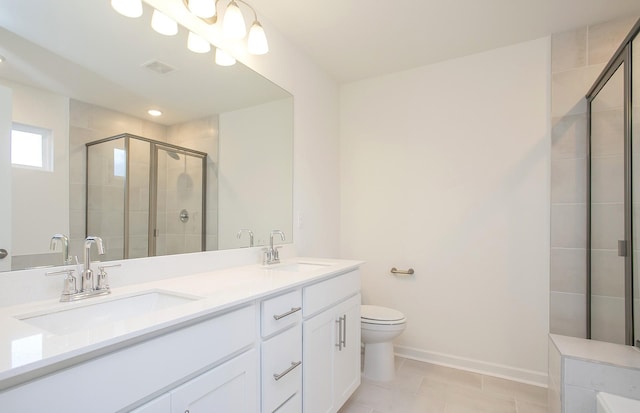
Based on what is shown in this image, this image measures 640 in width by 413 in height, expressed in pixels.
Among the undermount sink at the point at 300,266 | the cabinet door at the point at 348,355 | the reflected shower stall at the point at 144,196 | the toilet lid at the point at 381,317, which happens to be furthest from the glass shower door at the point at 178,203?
the toilet lid at the point at 381,317

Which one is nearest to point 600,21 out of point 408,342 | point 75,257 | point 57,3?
point 408,342

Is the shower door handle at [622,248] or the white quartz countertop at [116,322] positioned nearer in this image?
the white quartz countertop at [116,322]

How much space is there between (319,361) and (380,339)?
771 millimetres

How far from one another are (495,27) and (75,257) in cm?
265

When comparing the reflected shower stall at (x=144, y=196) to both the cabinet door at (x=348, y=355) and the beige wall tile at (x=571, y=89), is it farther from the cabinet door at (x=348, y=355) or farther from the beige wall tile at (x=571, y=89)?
the beige wall tile at (x=571, y=89)

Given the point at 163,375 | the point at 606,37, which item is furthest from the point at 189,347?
the point at 606,37

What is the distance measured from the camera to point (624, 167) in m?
1.62

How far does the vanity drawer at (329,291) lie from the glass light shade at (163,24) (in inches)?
52.9

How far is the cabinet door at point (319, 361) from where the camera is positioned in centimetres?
143

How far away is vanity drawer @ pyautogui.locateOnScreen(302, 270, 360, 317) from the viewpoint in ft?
4.78

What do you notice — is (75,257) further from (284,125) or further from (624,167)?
(624,167)

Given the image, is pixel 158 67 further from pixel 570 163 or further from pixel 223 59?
pixel 570 163

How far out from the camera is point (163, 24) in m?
1.43

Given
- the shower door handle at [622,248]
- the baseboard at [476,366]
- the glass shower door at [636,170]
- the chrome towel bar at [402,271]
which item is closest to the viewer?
the glass shower door at [636,170]
